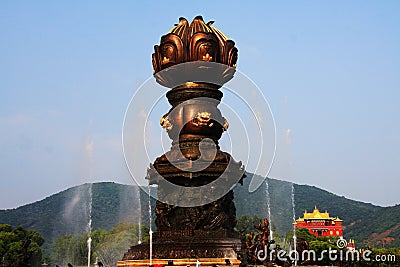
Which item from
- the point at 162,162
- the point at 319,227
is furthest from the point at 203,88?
the point at 319,227

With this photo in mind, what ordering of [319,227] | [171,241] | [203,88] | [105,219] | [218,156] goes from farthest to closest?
[319,227] → [105,219] → [203,88] → [218,156] → [171,241]

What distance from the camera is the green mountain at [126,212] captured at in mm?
46344

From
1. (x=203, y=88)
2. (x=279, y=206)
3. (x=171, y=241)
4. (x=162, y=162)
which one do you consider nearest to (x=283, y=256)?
(x=171, y=241)

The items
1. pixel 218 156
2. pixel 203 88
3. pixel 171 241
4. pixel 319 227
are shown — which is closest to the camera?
pixel 171 241

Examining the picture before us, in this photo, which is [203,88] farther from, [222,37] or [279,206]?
[279,206]

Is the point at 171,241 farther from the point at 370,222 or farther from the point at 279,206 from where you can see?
the point at 370,222

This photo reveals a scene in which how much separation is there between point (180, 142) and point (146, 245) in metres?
3.69

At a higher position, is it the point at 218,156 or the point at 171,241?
the point at 218,156

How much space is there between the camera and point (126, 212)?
178 feet

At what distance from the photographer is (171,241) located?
15.2m

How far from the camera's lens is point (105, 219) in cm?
6209

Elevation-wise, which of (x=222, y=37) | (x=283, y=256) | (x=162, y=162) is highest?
(x=222, y=37)

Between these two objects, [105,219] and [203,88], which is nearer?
[203,88]

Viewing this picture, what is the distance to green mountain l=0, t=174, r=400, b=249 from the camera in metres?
46.3
